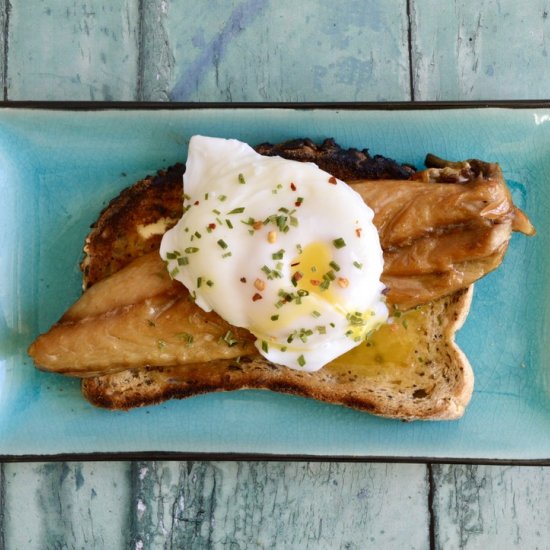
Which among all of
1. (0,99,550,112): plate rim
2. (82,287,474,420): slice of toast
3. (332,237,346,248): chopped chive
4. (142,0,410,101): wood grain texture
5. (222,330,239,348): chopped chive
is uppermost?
(142,0,410,101): wood grain texture

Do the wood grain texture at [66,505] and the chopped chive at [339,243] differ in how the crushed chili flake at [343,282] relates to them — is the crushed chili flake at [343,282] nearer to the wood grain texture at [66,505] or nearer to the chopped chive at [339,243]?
the chopped chive at [339,243]

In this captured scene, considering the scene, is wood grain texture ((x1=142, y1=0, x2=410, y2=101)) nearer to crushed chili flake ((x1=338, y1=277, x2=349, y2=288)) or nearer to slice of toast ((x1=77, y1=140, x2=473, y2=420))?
slice of toast ((x1=77, y1=140, x2=473, y2=420))

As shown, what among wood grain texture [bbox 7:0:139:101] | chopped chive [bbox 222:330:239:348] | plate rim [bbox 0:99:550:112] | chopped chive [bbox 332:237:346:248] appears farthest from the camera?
wood grain texture [bbox 7:0:139:101]

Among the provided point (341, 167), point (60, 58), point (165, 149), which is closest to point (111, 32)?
point (60, 58)

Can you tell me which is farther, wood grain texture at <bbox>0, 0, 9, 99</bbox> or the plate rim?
wood grain texture at <bbox>0, 0, 9, 99</bbox>

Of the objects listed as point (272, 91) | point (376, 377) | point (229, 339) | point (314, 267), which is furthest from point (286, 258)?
point (272, 91)

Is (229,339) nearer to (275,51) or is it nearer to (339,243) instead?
(339,243)

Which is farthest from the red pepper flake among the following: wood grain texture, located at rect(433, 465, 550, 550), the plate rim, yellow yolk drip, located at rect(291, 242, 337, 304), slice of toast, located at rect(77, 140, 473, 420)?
wood grain texture, located at rect(433, 465, 550, 550)

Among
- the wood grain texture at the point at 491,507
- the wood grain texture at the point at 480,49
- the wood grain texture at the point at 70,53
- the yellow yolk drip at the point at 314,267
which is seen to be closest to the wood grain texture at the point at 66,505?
the yellow yolk drip at the point at 314,267
